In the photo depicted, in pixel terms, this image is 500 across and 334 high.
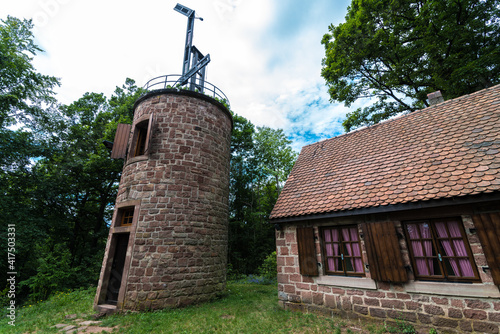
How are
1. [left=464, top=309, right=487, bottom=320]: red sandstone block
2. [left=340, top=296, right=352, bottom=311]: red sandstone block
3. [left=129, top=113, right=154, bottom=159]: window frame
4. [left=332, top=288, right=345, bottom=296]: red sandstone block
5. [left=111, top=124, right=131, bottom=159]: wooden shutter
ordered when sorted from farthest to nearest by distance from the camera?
1. [left=111, top=124, right=131, bottom=159]: wooden shutter
2. [left=129, top=113, right=154, bottom=159]: window frame
3. [left=332, top=288, right=345, bottom=296]: red sandstone block
4. [left=340, top=296, right=352, bottom=311]: red sandstone block
5. [left=464, top=309, right=487, bottom=320]: red sandstone block

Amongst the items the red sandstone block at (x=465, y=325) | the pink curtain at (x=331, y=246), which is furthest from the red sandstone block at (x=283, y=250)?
the red sandstone block at (x=465, y=325)

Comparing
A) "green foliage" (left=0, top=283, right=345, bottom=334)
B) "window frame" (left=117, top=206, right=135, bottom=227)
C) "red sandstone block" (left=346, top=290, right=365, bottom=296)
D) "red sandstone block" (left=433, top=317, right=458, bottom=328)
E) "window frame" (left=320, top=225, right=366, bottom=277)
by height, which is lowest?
"green foliage" (left=0, top=283, right=345, bottom=334)

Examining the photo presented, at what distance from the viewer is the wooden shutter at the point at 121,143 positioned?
27.4 feet

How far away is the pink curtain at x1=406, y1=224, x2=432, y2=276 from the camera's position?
4504 millimetres

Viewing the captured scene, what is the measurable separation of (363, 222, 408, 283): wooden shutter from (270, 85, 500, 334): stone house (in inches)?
0.8

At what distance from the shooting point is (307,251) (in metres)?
5.79

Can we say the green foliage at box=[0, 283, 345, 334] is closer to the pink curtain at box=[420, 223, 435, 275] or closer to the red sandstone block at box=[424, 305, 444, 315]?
the red sandstone block at box=[424, 305, 444, 315]

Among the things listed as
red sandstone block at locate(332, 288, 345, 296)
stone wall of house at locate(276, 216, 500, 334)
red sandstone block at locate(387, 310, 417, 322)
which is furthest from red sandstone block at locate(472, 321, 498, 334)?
red sandstone block at locate(332, 288, 345, 296)

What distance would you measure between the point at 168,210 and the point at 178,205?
1.14 ft

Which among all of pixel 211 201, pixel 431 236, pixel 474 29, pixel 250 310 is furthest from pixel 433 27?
pixel 250 310

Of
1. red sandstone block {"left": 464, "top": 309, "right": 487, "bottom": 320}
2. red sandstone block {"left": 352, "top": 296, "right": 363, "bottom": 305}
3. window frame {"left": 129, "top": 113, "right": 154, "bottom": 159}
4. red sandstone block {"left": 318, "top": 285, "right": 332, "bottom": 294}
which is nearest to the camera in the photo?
red sandstone block {"left": 464, "top": 309, "right": 487, "bottom": 320}

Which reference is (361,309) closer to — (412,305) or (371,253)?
(412,305)

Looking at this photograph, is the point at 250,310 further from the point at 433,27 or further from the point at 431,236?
the point at 433,27

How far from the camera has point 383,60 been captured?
1225 centimetres
